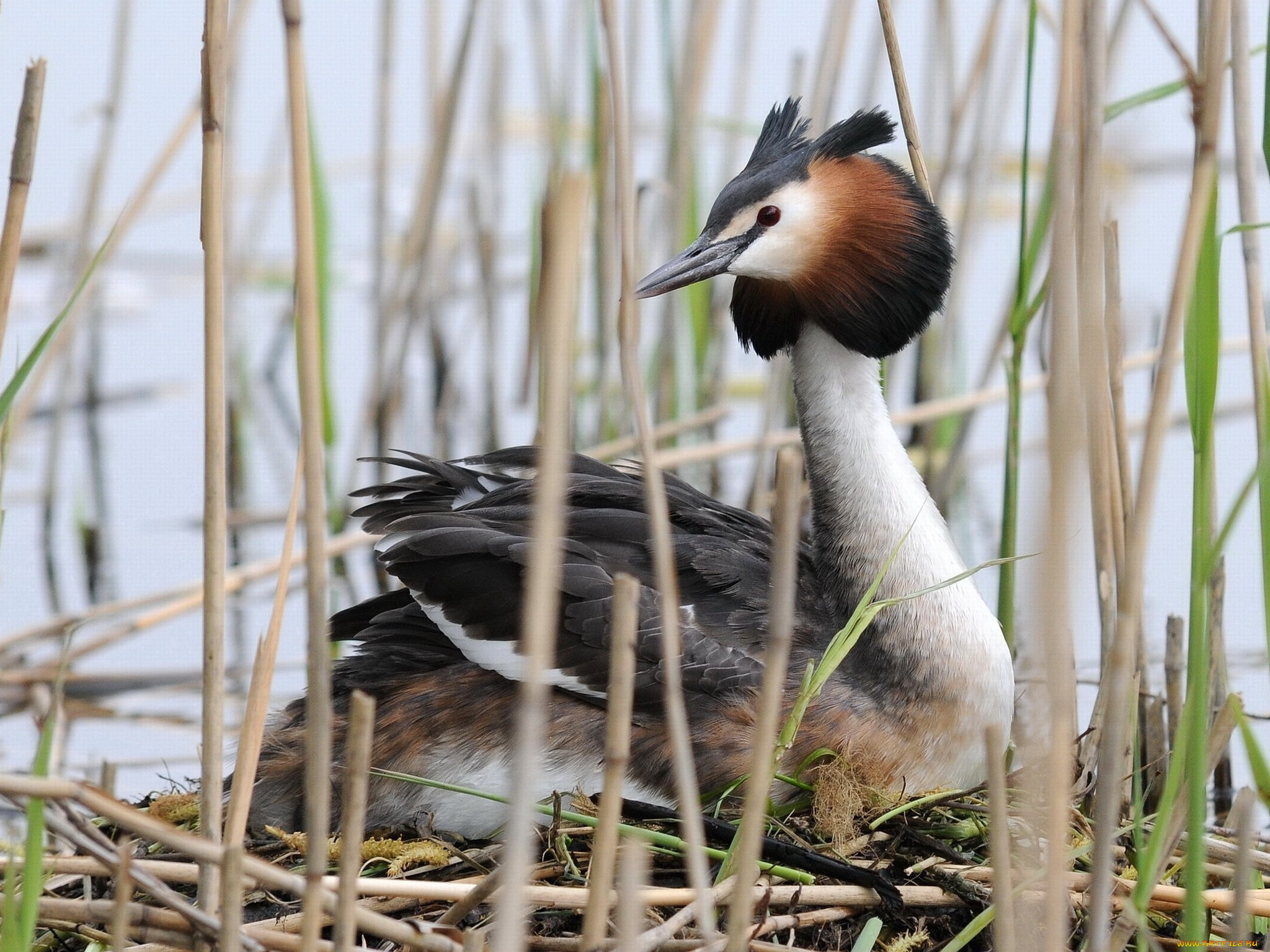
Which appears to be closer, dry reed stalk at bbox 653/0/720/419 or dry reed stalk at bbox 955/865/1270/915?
dry reed stalk at bbox 955/865/1270/915

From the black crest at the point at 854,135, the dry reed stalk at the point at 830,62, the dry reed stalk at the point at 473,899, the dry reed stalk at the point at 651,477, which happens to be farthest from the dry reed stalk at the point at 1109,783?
the dry reed stalk at the point at 830,62

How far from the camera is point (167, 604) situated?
17.0 ft

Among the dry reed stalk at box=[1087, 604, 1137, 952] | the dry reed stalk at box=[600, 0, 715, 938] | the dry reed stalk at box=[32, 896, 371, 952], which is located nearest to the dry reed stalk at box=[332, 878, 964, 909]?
the dry reed stalk at box=[32, 896, 371, 952]

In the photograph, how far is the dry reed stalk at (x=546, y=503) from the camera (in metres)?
1.54

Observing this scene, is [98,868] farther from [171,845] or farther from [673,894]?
[673,894]

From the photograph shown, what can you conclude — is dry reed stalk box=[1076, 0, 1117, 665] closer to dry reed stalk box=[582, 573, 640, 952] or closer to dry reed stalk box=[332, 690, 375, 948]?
dry reed stalk box=[582, 573, 640, 952]

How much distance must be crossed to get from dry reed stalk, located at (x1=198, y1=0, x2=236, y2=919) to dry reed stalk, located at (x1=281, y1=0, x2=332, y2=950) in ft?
0.52

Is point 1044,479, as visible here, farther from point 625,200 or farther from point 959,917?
point 959,917

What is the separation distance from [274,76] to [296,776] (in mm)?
7155

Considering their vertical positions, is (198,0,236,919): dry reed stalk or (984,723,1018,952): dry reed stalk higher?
(198,0,236,919): dry reed stalk

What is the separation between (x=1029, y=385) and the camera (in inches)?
225

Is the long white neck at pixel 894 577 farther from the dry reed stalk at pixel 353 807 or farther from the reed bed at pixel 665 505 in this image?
the dry reed stalk at pixel 353 807

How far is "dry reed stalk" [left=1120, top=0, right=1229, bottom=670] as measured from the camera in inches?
75.5

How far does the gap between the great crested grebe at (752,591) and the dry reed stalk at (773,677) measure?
3.55 ft
